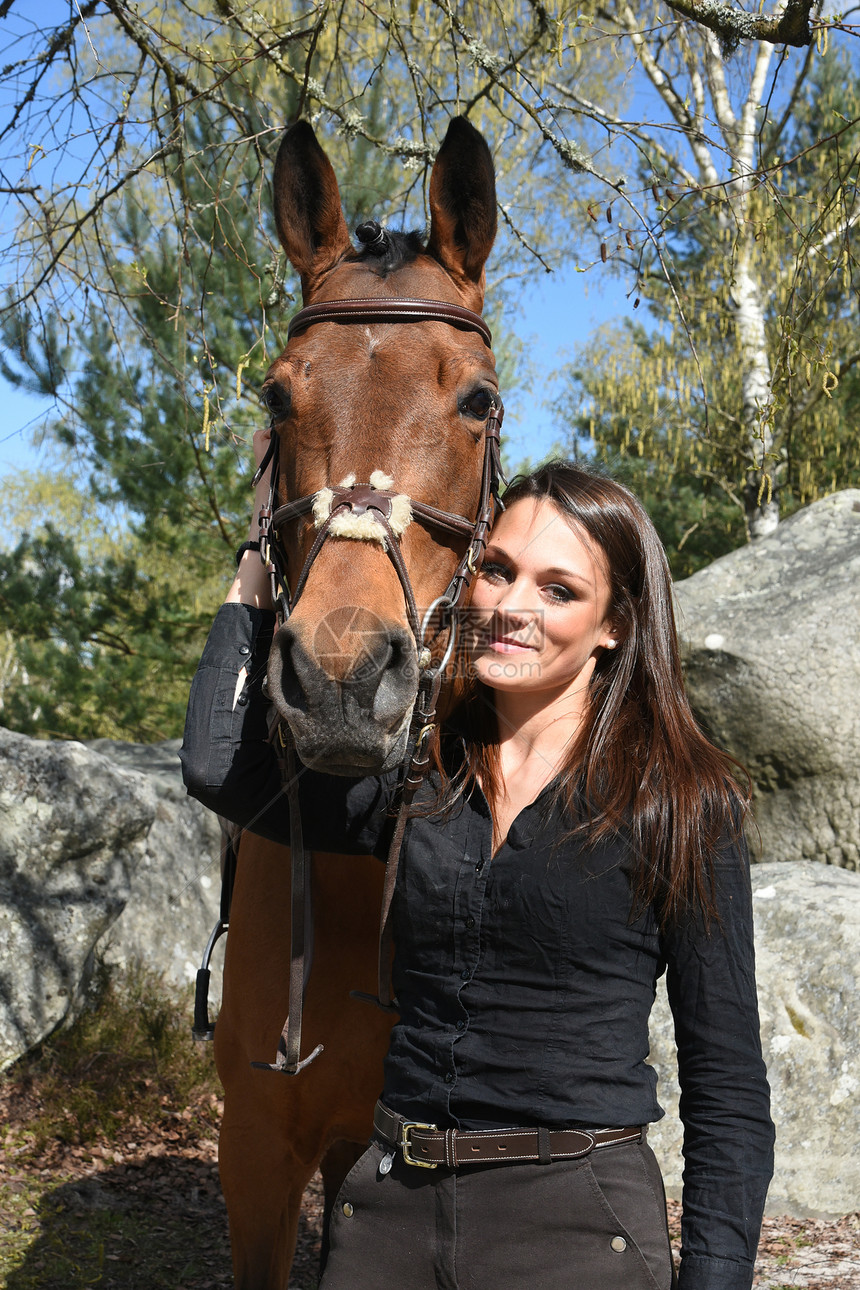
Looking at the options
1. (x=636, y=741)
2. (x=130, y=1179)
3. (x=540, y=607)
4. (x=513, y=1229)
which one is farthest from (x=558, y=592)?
(x=130, y=1179)

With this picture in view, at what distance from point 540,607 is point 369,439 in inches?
15.6

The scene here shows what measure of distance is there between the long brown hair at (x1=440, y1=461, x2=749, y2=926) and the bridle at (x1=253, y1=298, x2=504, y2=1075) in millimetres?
112

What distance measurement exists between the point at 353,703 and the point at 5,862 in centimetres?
338

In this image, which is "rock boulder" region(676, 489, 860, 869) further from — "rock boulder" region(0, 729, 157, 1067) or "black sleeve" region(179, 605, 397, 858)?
"black sleeve" region(179, 605, 397, 858)

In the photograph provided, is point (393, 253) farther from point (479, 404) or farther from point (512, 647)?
point (512, 647)

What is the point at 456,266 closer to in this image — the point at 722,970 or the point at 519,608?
the point at 519,608

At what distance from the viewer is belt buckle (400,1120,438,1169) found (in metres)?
1.36

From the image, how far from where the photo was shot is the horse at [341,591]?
1377mm

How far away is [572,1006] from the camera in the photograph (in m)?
1.42

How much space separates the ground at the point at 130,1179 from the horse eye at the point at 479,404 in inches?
115

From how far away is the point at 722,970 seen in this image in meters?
1.42

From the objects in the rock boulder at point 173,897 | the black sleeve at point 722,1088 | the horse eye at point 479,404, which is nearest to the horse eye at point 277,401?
the horse eye at point 479,404

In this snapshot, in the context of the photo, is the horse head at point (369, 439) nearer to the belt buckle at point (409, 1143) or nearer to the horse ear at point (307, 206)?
the horse ear at point (307, 206)

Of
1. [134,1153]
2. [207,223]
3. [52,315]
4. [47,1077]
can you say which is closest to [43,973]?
[47,1077]
